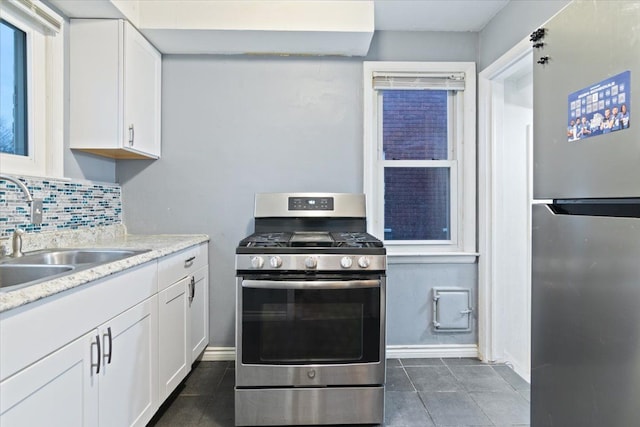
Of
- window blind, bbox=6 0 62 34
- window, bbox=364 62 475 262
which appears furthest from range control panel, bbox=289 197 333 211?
window blind, bbox=6 0 62 34

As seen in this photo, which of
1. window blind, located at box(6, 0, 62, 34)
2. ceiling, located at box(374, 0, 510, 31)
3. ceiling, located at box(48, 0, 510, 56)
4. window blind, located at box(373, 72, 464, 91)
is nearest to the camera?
window blind, located at box(6, 0, 62, 34)

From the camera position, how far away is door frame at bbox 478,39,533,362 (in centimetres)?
233

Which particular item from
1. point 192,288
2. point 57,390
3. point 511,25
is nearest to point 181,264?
point 192,288

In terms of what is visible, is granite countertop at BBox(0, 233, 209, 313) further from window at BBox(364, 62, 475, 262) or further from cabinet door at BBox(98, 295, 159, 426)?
window at BBox(364, 62, 475, 262)

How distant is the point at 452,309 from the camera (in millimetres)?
2465

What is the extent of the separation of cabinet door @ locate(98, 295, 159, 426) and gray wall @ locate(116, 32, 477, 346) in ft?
2.74

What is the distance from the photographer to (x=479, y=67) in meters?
2.46

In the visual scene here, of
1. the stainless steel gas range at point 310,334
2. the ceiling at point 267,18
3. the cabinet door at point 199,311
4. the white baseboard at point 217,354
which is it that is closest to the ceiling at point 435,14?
the ceiling at point 267,18

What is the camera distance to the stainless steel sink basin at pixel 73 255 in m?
1.52

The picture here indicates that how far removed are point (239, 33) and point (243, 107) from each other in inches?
18.6

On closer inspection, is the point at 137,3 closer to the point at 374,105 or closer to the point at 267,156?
the point at 267,156

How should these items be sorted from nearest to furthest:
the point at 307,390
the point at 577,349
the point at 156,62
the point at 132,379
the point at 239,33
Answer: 1. the point at 577,349
2. the point at 132,379
3. the point at 307,390
4. the point at 239,33
5. the point at 156,62

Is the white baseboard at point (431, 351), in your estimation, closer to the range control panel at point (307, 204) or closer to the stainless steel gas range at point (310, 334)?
the stainless steel gas range at point (310, 334)

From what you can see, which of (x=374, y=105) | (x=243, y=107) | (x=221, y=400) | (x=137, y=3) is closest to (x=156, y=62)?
(x=137, y=3)
